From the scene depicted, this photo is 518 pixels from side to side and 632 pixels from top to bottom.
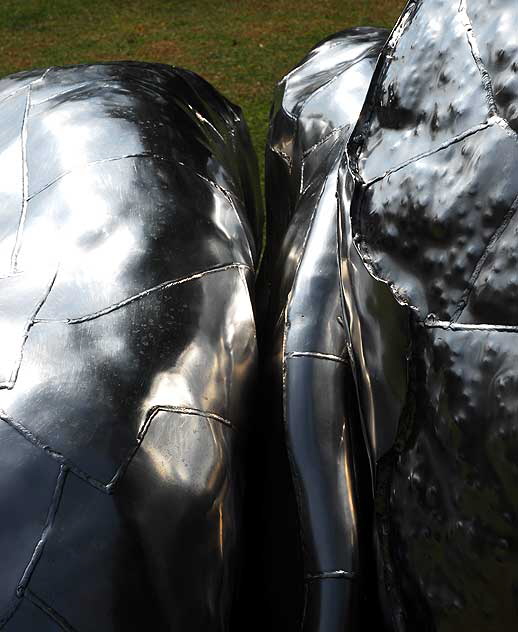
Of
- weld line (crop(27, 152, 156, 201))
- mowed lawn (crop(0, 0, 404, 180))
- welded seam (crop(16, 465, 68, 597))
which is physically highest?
weld line (crop(27, 152, 156, 201))

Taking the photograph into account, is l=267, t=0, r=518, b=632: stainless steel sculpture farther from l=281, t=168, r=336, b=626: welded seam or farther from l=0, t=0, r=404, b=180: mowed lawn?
l=0, t=0, r=404, b=180: mowed lawn

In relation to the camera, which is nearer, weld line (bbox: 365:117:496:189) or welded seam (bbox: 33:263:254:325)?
weld line (bbox: 365:117:496:189)

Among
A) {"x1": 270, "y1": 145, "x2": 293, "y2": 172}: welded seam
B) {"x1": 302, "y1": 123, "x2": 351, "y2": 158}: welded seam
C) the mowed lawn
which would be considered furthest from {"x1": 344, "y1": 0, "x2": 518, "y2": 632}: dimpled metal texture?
the mowed lawn

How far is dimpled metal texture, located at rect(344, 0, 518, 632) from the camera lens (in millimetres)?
740

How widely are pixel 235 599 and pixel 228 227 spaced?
0.53 m

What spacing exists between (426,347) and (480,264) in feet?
0.29

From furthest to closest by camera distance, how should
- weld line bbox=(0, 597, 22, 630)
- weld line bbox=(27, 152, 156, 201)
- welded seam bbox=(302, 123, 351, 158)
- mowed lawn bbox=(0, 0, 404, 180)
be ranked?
mowed lawn bbox=(0, 0, 404, 180)
welded seam bbox=(302, 123, 351, 158)
weld line bbox=(27, 152, 156, 201)
weld line bbox=(0, 597, 22, 630)

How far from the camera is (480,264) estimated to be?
2.55 ft

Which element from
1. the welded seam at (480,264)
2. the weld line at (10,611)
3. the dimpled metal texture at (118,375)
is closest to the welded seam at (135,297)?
the dimpled metal texture at (118,375)

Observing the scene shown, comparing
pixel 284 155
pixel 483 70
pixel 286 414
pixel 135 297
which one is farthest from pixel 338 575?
pixel 284 155

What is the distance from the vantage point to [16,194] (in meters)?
1.26

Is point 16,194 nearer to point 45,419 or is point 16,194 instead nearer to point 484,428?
point 45,419

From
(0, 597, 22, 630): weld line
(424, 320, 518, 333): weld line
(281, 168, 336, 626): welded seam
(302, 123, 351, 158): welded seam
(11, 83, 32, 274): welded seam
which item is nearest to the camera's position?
(424, 320, 518, 333): weld line

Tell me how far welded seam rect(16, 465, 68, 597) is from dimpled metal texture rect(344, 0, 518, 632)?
1.05 feet
